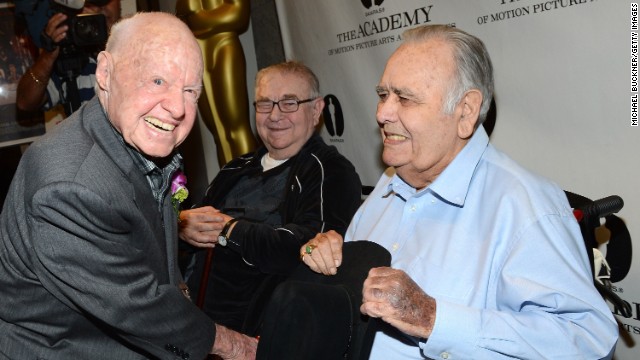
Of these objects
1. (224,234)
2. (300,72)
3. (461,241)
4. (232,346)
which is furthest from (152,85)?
(300,72)

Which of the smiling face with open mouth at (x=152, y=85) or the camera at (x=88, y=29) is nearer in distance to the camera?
the smiling face with open mouth at (x=152, y=85)

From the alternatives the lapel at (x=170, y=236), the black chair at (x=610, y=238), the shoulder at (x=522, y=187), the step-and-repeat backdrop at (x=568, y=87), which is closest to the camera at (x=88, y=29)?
the step-and-repeat backdrop at (x=568, y=87)

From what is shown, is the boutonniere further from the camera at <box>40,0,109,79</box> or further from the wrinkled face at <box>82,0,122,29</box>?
the wrinkled face at <box>82,0,122,29</box>

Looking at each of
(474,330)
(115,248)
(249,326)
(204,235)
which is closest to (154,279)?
(115,248)

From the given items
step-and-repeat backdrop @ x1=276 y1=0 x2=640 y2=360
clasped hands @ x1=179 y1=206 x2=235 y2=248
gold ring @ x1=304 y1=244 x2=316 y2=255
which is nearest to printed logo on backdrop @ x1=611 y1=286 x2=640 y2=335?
step-and-repeat backdrop @ x1=276 y1=0 x2=640 y2=360

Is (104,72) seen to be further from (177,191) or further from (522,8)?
(522,8)

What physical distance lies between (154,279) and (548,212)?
0.99m

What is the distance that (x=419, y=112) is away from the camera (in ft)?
5.72

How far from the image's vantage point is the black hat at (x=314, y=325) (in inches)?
61.5

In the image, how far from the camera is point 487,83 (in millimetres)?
1767

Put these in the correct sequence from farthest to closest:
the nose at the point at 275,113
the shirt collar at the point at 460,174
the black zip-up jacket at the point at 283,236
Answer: the nose at the point at 275,113, the black zip-up jacket at the point at 283,236, the shirt collar at the point at 460,174

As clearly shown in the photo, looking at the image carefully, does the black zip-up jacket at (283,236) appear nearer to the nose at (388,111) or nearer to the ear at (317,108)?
the ear at (317,108)

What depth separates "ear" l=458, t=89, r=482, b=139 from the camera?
5.71 feet

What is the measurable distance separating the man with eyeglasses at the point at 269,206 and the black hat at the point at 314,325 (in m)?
0.85
